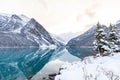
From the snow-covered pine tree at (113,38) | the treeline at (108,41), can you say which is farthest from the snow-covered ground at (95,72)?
the snow-covered pine tree at (113,38)

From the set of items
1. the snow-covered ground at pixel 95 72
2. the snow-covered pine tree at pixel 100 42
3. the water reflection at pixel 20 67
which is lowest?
the water reflection at pixel 20 67

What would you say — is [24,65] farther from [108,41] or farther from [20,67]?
[108,41]

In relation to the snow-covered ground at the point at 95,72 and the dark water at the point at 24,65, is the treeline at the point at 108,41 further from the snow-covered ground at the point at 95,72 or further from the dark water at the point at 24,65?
the snow-covered ground at the point at 95,72

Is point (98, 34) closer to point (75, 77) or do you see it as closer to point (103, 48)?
point (103, 48)

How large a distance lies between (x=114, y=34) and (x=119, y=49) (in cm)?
361

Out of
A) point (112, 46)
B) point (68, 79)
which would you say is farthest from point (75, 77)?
point (112, 46)

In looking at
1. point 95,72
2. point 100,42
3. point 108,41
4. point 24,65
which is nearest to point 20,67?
point 24,65

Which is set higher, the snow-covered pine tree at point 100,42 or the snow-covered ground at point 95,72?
the snow-covered pine tree at point 100,42

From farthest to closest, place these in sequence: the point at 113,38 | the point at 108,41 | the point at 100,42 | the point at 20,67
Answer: the point at 20,67 < the point at 100,42 < the point at 108,41 < the point at 113,38

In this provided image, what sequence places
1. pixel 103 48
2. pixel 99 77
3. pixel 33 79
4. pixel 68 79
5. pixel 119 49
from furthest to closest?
pixel 103 48 < pixel 119 49 < pixel 33 79 < pixel 68 79 < pixel 99 77

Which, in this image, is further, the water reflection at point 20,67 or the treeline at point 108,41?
the treeline at point 108,41

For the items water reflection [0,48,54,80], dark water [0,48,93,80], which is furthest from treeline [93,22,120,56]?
water reflection [0,48,54,80]

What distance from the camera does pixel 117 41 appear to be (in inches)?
1641

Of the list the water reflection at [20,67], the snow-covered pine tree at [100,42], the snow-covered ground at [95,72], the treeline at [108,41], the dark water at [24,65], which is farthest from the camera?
the snow-covered pine tree at [100,42]
